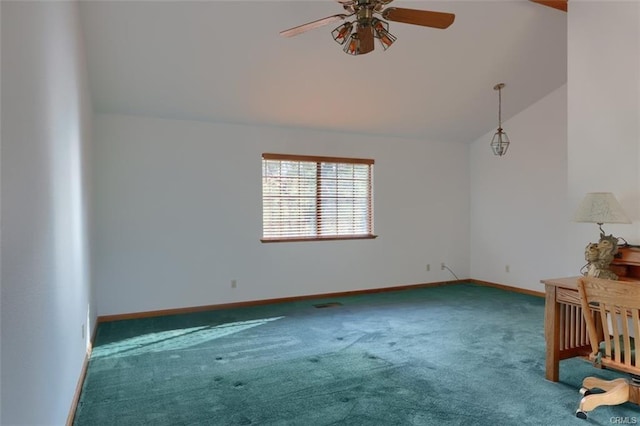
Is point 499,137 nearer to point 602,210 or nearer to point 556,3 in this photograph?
point 556,3

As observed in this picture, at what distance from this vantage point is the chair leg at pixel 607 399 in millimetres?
2566

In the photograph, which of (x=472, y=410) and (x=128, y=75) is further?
(x=128, y=75)

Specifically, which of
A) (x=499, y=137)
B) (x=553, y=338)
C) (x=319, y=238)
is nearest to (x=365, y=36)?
(x=553, y=338)

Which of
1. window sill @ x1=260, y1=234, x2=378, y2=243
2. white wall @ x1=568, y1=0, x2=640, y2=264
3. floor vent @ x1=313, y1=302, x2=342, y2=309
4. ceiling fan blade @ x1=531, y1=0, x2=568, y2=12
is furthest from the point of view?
window sill @ x1=260, y1=234, x2=378, y2=243

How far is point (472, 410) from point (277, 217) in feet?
11.9

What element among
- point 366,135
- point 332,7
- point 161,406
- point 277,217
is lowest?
point 161,406

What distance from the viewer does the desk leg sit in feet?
10.2

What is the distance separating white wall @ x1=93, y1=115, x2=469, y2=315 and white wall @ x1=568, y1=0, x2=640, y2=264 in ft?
9.47

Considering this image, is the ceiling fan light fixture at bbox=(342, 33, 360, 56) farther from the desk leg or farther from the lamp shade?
the desk leg

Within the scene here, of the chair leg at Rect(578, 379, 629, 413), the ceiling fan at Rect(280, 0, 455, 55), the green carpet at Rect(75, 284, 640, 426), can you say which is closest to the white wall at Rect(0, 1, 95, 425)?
the green carpet at Rect(75, 284, 640, 426)

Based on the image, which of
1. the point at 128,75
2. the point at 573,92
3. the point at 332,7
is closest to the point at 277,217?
the point at 128,75

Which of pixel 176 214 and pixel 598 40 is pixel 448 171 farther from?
pixel 176 214

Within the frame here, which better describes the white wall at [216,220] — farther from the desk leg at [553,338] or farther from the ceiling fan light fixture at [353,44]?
the desk leg at [553,338]

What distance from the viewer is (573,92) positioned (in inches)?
151
